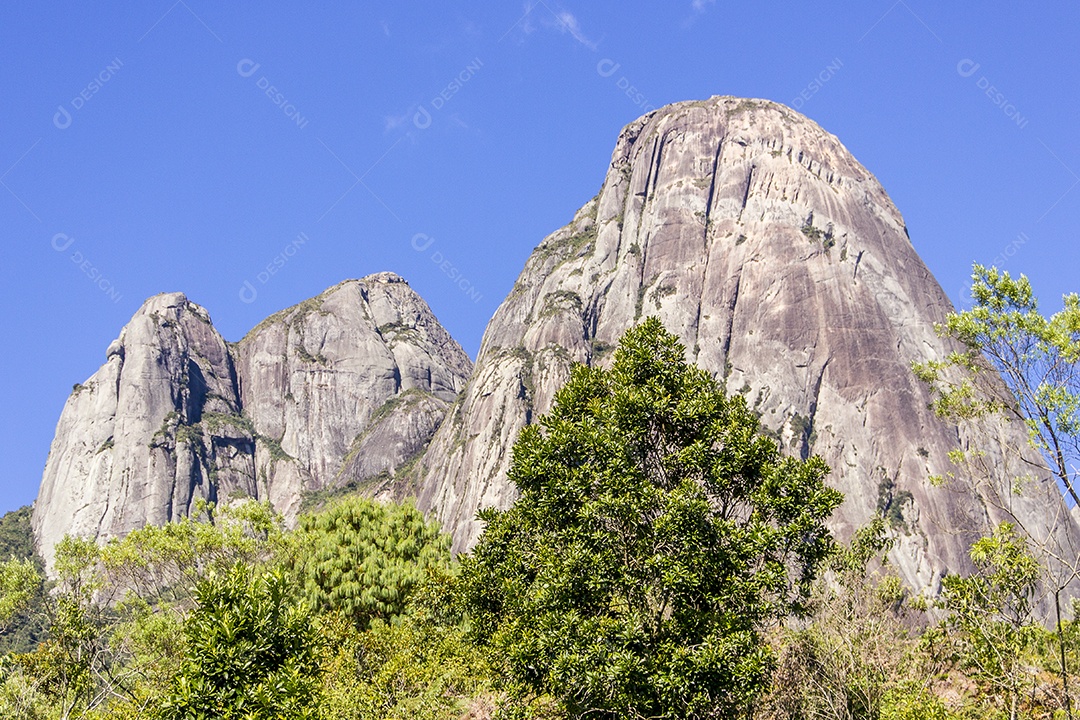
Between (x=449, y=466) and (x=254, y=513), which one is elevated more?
(x=449, y=466)

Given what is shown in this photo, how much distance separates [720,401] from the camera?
21.5 m

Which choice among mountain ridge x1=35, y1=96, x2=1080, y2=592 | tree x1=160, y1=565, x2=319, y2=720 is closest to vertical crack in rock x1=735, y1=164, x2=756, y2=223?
mountain ridge x1=35, y1=96, x2=1080, y2=592

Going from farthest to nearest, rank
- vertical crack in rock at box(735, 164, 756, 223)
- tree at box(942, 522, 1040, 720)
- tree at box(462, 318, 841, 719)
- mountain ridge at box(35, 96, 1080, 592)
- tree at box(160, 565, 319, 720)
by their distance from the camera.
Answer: vertical crack in rock at box(735, 164, 756, 223), mountain ridge at box(35, 96, 1080, 592), tree at box(942, 522, 1040, 720), tree at box(462, 318, 841, 719), tree at box(160, 565, 319, 720)

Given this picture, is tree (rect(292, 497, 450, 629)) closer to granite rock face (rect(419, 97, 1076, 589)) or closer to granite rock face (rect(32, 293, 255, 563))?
granite rock face (rect(419, 97, 1076, 589))

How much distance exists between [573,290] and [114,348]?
342 feet

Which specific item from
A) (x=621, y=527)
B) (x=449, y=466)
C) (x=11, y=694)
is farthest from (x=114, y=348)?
(x=621, y=527)

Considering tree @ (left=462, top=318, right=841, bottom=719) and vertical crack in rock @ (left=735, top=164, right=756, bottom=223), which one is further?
vertical crack in rock @ (left=735, top=164, right=756, bottom=223)

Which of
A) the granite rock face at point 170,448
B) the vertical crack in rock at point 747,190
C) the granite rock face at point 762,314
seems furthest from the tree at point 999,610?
the granite rock face at point 170,448

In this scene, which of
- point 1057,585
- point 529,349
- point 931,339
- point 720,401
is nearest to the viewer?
point 1057,585

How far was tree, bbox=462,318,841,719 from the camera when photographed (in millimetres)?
18438

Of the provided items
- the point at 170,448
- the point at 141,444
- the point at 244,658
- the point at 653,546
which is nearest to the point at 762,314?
the point at 170,448

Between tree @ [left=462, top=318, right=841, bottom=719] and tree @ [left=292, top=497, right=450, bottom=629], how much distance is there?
38.7ft

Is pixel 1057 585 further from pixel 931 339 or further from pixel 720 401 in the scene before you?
pixel 931 339

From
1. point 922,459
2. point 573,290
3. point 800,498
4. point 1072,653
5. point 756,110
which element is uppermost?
point 756,110
